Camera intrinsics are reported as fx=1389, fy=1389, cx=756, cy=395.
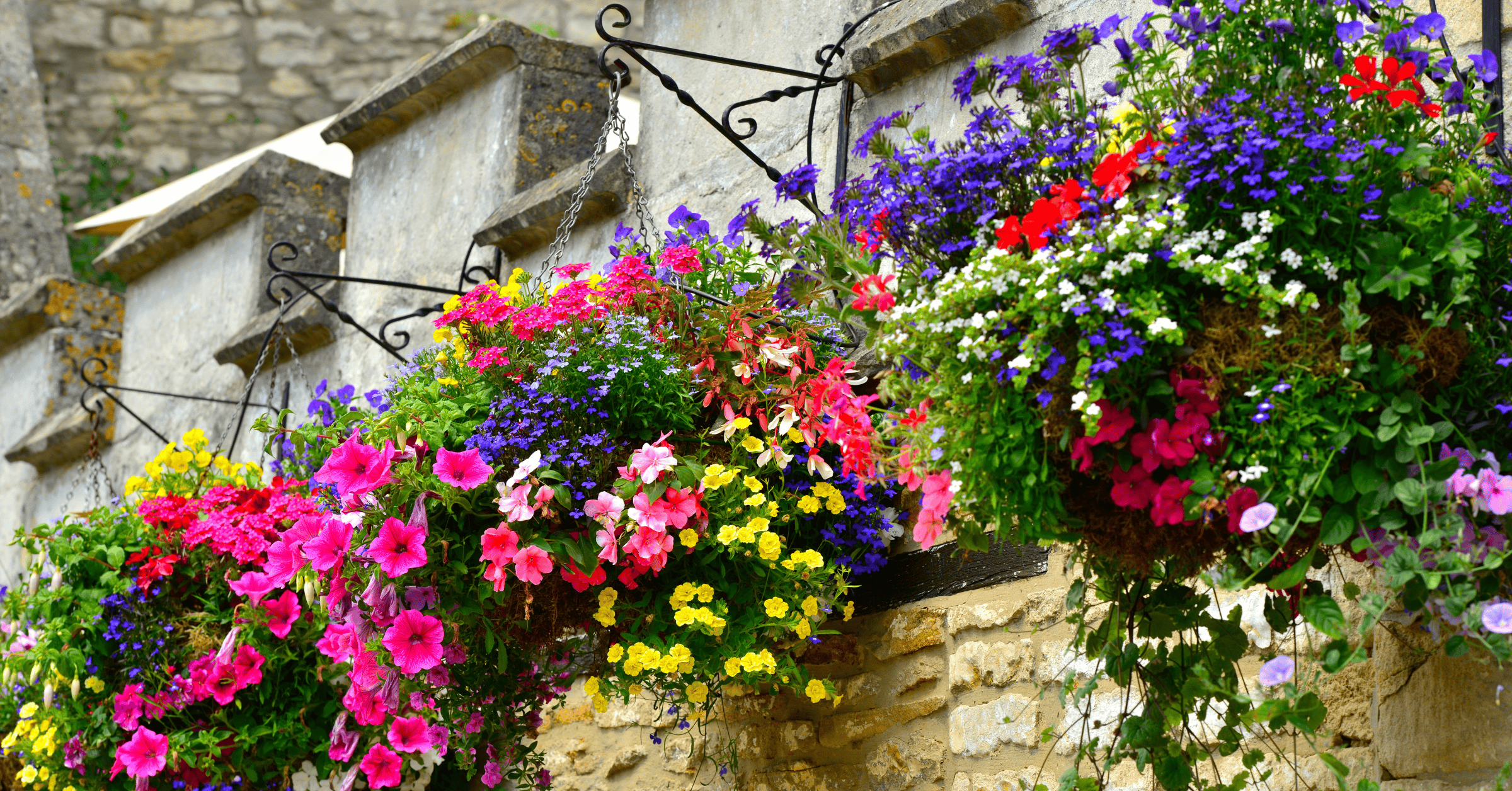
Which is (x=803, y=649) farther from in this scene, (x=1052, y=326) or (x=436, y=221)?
(x=436, y=221)

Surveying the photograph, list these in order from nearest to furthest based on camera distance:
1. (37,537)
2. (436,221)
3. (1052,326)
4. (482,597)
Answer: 1. (1052,326)
2. (482,597)
3. (37,537)
4. (436,221)

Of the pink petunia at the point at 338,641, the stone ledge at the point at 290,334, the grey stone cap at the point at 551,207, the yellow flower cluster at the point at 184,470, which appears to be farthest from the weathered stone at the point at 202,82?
the pink petunia at the point at 338,641

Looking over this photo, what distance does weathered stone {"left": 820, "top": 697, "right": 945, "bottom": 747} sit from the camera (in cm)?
270

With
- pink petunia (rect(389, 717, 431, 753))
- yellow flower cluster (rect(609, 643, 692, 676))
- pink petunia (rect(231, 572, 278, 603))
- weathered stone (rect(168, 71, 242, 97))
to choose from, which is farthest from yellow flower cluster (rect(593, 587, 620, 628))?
weathered stone (rect(168, 71, 242, 97))

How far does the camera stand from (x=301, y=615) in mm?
3152

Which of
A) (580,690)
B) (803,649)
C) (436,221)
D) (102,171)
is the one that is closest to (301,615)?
(580,690)

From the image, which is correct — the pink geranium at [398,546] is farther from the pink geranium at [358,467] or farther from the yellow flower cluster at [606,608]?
the yellow flower cluster at [606,608]

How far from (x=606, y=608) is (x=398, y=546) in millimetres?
382

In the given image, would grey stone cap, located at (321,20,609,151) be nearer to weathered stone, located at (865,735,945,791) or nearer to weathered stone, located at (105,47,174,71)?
weathered stone, located at (865,735,945,791)

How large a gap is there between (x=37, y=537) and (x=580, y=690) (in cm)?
139

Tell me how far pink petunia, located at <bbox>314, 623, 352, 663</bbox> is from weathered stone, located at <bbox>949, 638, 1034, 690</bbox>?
3.80 feet

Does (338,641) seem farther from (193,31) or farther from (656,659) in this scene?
(193,31)

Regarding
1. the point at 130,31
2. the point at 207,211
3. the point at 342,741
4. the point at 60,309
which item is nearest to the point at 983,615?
the point at 342,741

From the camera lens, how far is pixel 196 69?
334 inches
